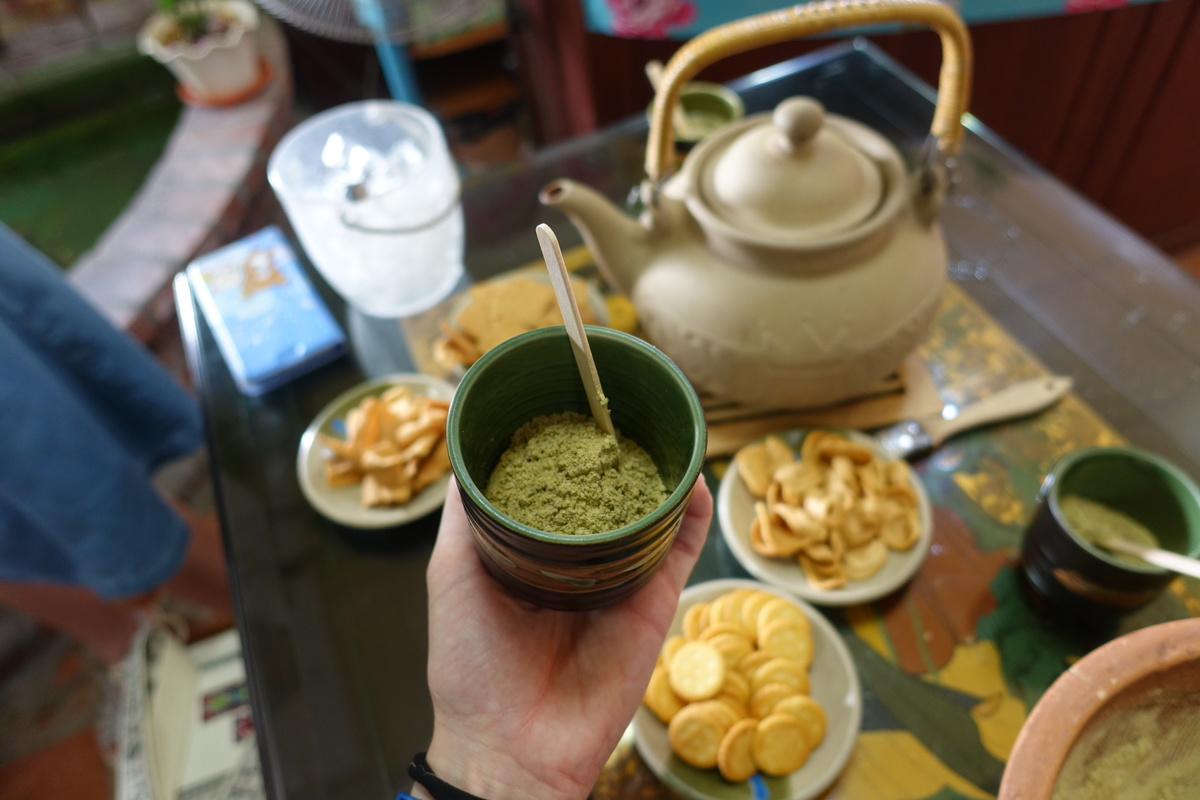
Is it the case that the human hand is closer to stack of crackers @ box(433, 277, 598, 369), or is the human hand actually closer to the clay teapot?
the clay teapot

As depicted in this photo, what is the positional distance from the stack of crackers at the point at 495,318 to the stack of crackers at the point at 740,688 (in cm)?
47

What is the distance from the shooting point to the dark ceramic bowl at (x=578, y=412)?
0.52 m

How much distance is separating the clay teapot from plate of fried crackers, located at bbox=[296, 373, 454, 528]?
347 millimetres

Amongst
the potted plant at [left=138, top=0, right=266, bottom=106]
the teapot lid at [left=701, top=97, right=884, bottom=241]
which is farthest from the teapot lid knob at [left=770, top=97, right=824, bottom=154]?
the potted plant at [left=138, top=0, right=266, bottom=106]

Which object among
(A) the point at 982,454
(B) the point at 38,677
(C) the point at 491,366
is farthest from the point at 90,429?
(A) the point at 982,454

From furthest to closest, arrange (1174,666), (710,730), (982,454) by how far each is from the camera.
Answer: (982,454)
(710,730)
(1174,666)

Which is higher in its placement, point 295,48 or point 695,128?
point 695,128

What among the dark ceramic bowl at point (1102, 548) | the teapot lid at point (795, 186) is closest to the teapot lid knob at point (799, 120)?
the teapot lid at point (795, 186)

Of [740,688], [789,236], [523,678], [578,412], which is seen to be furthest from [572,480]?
[789,236]

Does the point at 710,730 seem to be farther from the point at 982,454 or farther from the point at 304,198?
the point at 304,198

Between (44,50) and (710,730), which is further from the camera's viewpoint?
(44,50)

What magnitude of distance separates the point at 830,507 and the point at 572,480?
44 cm

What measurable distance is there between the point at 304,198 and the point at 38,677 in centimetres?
141

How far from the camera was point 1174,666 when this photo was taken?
0.56m
